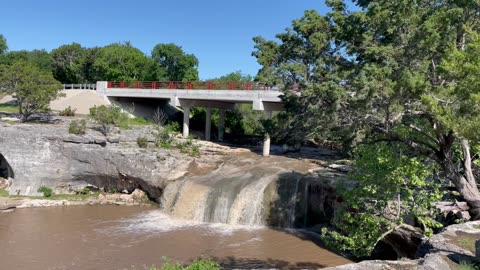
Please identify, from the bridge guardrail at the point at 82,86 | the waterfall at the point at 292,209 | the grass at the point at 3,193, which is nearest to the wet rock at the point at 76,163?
the grass at the point at 3,193

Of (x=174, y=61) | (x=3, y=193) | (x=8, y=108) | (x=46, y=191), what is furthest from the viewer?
(x=174, y=61)

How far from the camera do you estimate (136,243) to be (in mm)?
19531

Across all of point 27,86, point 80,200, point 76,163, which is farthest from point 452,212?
point 27,86

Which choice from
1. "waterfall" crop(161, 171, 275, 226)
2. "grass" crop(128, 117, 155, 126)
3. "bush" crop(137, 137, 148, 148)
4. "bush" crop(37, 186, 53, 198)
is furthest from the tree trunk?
"grass" crop(128, 117, 155, 126)

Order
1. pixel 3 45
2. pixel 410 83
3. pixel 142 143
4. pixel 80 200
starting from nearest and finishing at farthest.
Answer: pixel 410 83, pixel 80 200, pixel 142 143, pixel 3 45

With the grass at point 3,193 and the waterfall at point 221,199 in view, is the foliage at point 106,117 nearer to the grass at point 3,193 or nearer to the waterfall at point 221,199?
the grass at point 3,193

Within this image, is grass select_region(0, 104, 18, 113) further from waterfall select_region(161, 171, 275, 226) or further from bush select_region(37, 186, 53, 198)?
waterfall select_region(161, 171, 275, 226)

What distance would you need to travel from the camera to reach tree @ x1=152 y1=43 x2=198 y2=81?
205 feet

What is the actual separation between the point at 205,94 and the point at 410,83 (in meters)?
25.2

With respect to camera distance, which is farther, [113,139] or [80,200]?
[113,139]

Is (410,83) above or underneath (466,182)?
above

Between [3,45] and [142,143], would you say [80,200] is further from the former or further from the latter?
[3,45]

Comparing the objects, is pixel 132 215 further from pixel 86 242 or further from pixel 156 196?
pixel 86 242

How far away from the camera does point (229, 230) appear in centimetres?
2147
